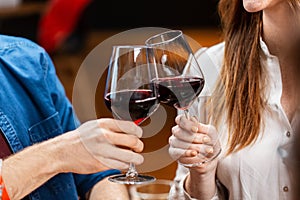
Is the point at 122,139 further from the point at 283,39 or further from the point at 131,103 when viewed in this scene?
the point at 283,39

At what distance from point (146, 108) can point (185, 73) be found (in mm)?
107

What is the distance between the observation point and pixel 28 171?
4.34ft

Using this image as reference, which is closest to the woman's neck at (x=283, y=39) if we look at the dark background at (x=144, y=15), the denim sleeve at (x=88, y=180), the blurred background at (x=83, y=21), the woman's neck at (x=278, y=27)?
the woman's neck at (x=278, y=27)

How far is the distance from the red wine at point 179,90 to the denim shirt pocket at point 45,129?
442 millimetres

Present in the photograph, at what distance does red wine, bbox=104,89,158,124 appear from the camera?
123 centimetres

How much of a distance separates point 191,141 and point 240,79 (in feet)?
1.27

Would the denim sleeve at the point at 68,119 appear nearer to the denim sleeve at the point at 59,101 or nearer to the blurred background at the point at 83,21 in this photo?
the denim sleeve at the point at 59,101

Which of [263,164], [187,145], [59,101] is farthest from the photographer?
[59,101]

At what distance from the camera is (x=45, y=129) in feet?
5.31

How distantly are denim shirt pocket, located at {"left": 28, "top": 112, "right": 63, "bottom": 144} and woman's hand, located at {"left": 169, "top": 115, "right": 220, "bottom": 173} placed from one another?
1.32ft

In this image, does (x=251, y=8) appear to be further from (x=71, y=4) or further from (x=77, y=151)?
(x=71, y=4)

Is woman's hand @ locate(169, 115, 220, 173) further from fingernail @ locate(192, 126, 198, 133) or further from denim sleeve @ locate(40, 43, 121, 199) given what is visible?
denim sleeve @ locate(40, 43, 121, 199)

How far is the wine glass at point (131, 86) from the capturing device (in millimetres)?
1232

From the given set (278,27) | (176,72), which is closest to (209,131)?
(176,72)
